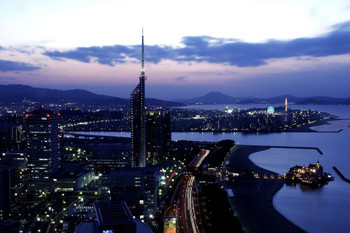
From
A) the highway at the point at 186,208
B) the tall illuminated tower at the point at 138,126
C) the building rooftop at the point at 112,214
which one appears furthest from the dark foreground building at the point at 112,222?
the tall illuminated tower at the point at 138,126

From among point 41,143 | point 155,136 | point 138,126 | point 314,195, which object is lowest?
point 314,195

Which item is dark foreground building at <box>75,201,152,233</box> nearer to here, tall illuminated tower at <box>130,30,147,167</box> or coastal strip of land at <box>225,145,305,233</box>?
coastal strip of land at <box>225,145,305,233</box>

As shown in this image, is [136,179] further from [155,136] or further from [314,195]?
[155,136]

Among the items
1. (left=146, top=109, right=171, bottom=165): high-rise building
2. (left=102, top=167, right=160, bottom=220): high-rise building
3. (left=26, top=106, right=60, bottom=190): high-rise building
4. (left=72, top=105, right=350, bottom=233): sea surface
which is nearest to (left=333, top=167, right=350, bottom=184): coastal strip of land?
(left=72, top=105, right=350, bottom=233): sea surface

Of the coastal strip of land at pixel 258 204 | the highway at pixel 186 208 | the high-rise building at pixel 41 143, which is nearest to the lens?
the highway at pixel 186 208

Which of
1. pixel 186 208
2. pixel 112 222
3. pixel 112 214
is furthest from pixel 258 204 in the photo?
pixel 112 222

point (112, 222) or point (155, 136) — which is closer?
point (112, 222)

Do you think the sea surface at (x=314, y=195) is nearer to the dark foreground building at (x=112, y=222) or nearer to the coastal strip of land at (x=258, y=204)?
the coastal strip of land at (x=258, y=204)

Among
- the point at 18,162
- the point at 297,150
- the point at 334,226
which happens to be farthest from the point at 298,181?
the point at 18,162
